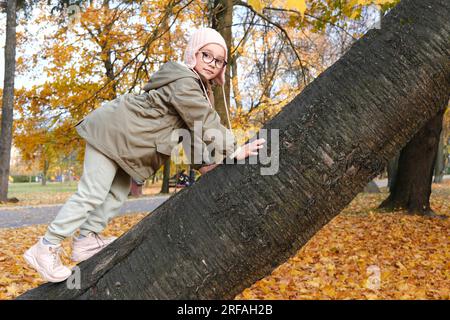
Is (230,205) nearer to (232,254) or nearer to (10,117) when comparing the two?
(232,254)

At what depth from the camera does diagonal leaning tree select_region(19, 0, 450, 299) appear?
1.57m

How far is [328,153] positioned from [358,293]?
128 inches

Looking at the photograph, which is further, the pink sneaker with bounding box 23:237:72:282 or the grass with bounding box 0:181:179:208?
the grass with bounding box 0:181:179:208

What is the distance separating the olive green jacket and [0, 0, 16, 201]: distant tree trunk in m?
13.6

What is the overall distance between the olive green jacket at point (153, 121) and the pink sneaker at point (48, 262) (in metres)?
0.48

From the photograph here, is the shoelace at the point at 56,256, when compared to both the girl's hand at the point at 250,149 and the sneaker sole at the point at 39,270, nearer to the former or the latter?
the sneaker sole at the point at 39,270

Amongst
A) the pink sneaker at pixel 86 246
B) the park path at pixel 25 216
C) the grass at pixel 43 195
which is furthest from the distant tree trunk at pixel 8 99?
the pink sneaker at pixel 86 246

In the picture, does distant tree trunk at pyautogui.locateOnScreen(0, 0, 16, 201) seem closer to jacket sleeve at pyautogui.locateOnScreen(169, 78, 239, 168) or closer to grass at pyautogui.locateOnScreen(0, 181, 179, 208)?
grass at pyautogui.locateOnScreen(0, 181, 179, 208)

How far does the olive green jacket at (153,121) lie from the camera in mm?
1982

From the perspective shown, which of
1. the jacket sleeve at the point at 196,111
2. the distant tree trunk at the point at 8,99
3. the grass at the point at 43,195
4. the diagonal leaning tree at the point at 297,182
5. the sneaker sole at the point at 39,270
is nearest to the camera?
the diagonal leaning tree at the point at 297,182

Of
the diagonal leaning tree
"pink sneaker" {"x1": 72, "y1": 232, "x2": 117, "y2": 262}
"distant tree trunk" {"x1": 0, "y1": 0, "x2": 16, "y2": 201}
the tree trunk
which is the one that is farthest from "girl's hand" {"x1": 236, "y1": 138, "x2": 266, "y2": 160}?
"distant tree trunk" {"x1": 0, "y1": 0, "x2": 16, "y2": 201}

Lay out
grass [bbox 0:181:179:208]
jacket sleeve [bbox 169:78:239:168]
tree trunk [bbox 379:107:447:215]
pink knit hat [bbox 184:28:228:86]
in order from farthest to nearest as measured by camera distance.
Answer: grass [bbox 0:181:179:208], tree trunk [bbox 379:107:447:215], pink knit hat [bbox 184:28:228:86], jacket sleeve [bbox 169:78:239:168]
